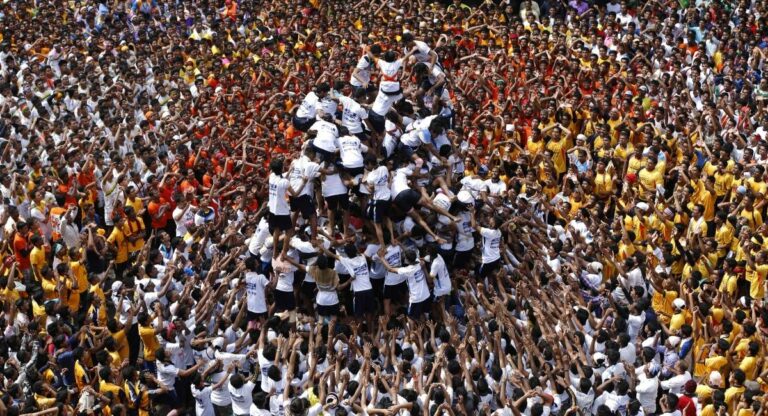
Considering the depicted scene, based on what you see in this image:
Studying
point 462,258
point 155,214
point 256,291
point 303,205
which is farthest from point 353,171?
point 155,214

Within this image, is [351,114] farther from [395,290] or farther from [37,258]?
[37,258]

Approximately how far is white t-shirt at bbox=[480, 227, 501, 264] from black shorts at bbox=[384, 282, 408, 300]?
1258mm

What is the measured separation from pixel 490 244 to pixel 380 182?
76.6 inches

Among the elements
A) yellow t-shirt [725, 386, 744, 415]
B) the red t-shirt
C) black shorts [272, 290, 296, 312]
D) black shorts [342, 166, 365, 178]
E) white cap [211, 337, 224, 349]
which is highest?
black shorts [342, 166, 365, 178]

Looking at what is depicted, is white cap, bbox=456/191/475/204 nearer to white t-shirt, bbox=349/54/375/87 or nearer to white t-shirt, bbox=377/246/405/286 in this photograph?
white t-shirt, bbox=377/246/405/286

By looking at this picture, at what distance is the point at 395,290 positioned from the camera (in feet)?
54.7

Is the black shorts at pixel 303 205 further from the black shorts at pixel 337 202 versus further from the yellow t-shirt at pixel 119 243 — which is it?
the yellow t-shirt at pixel 119 243

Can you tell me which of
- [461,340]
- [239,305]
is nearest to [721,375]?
[461,340]

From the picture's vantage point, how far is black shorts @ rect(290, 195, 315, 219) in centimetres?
1627

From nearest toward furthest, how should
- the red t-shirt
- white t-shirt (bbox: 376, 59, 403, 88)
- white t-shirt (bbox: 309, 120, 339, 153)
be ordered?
1. the red t-shirt
2. white t-shirt (bbox: 309, 120, 339, 153)
3. white t-shirt (bbox: 376, 59, 403, 88)

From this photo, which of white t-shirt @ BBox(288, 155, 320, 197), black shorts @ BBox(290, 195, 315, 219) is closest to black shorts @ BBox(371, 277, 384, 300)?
black shorts @ BBox(290, 195, 315, 219)

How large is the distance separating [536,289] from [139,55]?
35.3 ft

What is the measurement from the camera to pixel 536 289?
56.9 ft

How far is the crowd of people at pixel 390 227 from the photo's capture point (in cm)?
1552
